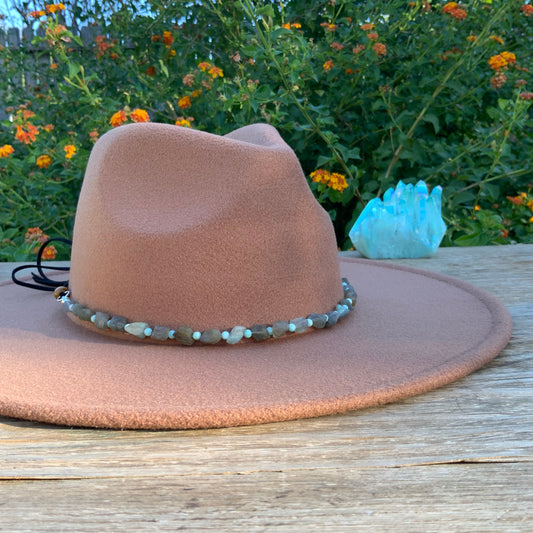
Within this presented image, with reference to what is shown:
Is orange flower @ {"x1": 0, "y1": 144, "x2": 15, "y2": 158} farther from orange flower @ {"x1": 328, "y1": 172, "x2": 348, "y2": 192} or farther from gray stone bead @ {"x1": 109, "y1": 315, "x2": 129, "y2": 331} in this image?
gray stone bead @ {"x1": 109, "y1": 315, "x2": 129, "y2": 331}

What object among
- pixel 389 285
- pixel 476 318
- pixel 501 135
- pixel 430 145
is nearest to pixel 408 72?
pixel 430 145

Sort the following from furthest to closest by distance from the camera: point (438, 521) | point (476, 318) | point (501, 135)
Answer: point (501, 135)
point (476, 318)
point (438, 521)

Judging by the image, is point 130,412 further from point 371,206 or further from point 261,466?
point 371,206

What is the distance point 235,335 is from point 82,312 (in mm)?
290

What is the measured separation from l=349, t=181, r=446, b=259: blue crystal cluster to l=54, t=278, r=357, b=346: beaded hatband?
97cm

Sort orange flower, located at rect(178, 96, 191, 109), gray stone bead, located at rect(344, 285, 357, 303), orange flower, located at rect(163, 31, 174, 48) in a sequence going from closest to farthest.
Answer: gray stone bead, located at rect(344, 285, 357, 303), orange flower, located at rect(178, 96, 191, 109), orange flower, located at rect(163, 31, 174, 48)

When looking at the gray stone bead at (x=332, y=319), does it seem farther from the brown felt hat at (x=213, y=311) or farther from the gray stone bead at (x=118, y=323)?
the gray stone bead at (x=118, y=323)

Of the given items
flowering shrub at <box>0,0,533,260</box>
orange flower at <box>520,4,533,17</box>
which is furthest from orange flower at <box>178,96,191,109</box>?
orange flower at <box>520,4,533,17</box>

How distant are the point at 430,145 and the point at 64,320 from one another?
194 cm

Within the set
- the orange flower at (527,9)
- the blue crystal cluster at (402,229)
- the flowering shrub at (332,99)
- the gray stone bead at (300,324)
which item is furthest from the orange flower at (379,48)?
the gray stone bead at (300,324)

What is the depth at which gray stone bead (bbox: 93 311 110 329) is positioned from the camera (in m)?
1.12

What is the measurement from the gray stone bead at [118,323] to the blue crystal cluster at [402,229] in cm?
118

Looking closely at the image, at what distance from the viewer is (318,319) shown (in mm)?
1155

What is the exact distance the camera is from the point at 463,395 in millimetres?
971
